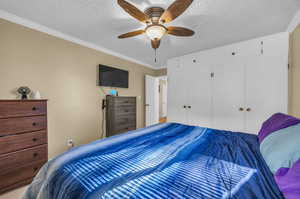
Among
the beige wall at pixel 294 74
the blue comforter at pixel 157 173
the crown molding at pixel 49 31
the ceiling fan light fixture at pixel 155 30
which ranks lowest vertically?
the blue comforter at pixel 157 173

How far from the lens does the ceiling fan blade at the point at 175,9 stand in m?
1.25

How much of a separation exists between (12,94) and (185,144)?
8.10 feet

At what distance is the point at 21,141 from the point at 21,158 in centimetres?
22

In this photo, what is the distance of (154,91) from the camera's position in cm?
438

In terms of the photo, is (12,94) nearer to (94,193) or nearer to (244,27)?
(94,193)

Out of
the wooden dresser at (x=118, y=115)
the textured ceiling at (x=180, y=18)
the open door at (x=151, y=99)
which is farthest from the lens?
the open door at (x=151, y=99)

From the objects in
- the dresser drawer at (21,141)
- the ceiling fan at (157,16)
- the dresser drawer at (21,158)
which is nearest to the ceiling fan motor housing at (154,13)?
the ceiling fan at (157,16)

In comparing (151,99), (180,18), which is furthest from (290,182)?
(151,99)

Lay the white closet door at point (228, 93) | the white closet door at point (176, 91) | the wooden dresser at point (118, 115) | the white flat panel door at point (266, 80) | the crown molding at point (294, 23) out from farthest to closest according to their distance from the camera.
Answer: the white closet door at point (176, 91) → the wooden dresser at point (118, 115) → the white closet door at point (228, 93) → the white flat panel door at point (266, 80) → the crown molding at point (294, 23)

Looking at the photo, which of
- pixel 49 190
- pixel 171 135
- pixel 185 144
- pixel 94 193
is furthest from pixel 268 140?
pixel 49 190

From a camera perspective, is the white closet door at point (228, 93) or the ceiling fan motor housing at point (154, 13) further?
the white closet door at point (228, 93)

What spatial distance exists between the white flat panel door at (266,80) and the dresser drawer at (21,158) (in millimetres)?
3444

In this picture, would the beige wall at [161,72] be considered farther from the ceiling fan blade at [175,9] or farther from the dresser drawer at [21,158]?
the dresser drawer at [21,158]

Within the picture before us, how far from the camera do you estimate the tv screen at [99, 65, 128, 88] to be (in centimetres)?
296
